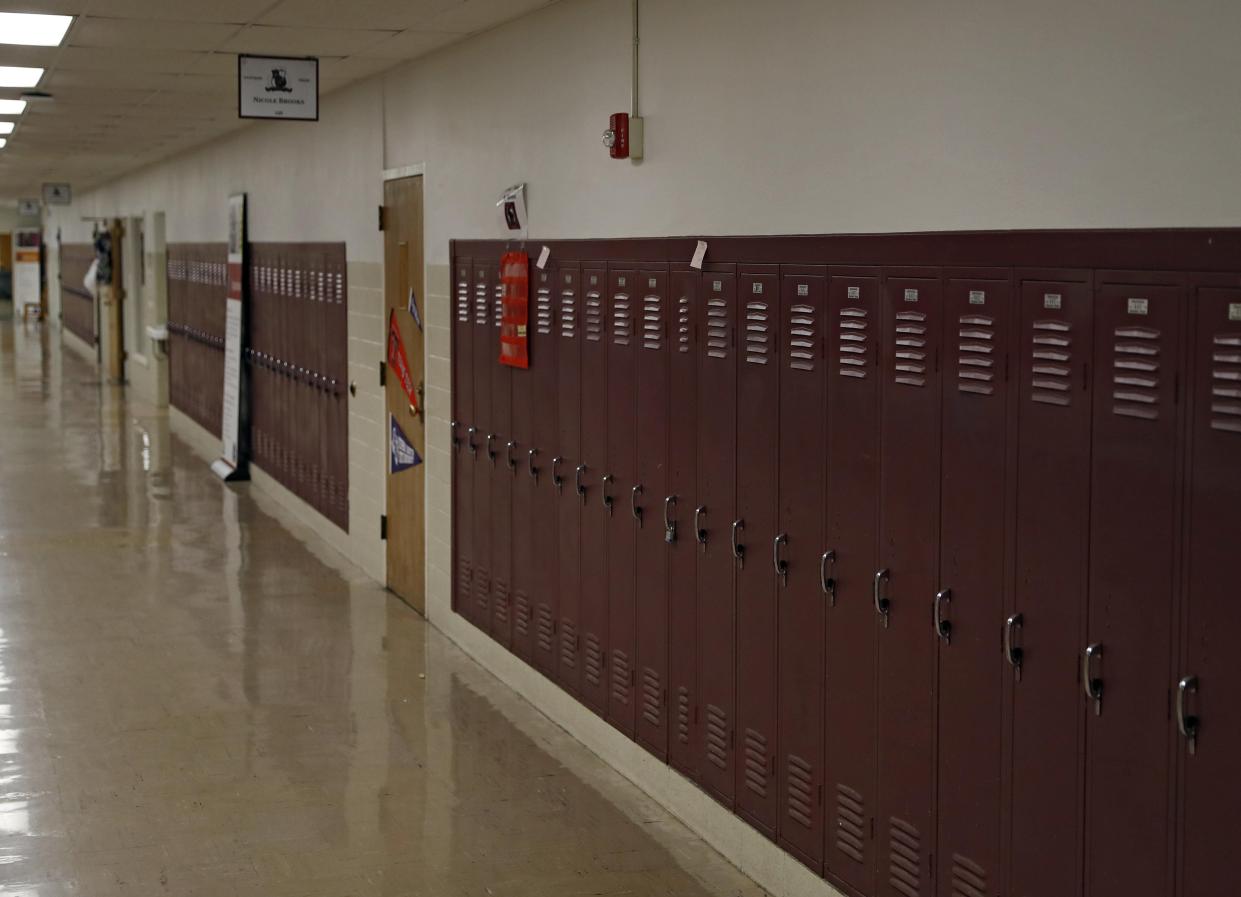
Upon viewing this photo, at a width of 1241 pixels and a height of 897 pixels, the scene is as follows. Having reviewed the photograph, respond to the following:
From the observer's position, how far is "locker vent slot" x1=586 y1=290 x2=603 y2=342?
5.32 m

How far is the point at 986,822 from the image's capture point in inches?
133

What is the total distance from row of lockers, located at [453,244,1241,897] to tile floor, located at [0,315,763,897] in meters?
0.40

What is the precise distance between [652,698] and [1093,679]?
2.29m

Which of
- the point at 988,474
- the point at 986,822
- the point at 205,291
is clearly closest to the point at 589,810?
the point at 986,822

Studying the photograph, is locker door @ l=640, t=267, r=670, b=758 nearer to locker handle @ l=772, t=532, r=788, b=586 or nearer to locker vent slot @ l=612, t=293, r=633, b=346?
locker vent slot @ l=612, t=293, r=633, b=346

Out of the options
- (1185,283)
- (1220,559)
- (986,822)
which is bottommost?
(986,822)

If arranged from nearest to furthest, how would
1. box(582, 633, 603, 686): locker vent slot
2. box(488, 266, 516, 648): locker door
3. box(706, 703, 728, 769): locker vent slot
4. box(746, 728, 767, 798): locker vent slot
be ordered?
box(746, 728, 767, 798): locker vent slot
box(706, 703, 728, 769): locker vent slot
box(582, 633, 603, 686): locker vent slot
box(488, 266, 516, 648): locker door

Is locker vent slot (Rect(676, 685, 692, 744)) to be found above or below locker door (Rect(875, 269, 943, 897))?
below

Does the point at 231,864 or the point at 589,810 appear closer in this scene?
the point at 231,864

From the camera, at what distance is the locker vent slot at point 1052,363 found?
3053 millimetres

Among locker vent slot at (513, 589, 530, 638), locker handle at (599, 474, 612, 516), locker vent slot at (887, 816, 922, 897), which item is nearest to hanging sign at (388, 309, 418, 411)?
locker vent slot at (513, 589, 530, 638)

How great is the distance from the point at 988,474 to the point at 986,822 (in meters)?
0.78

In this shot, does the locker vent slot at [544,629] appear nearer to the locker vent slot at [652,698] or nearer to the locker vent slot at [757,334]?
the locker vent slot at [652,698]

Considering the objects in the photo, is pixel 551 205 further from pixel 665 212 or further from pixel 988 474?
pixel 988 474
